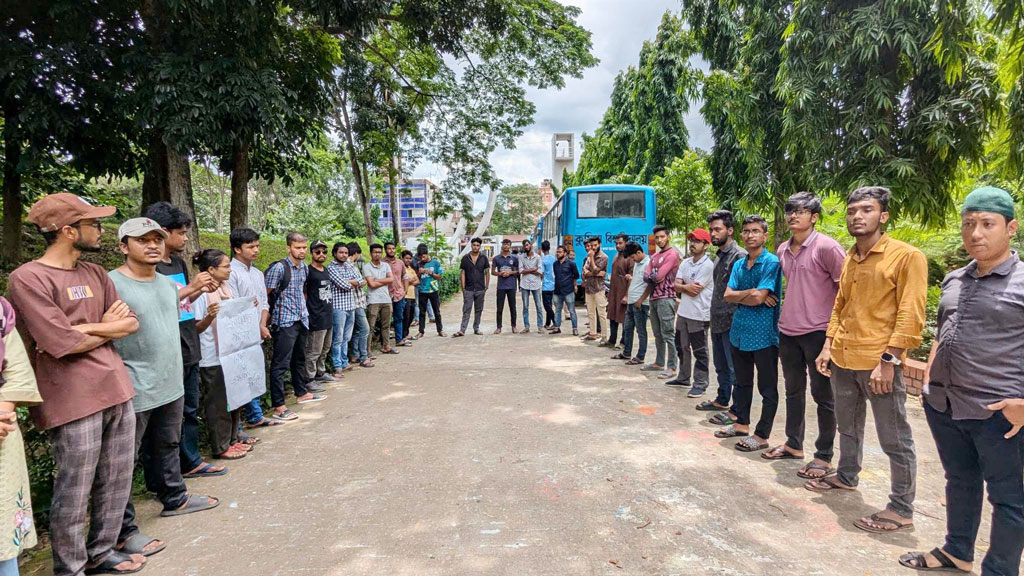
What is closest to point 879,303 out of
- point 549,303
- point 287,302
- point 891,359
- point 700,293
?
point 891,359

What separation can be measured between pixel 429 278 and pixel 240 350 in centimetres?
574

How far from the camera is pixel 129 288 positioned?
2.79 m

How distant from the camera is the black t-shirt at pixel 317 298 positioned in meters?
5.89

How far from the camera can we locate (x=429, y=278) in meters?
9.80

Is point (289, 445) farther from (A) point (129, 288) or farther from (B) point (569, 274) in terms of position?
(B) point (569, 274)

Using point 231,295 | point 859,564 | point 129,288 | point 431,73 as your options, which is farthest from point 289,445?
point 431,73

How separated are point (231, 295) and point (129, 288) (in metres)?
1.23

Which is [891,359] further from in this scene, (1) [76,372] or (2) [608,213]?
(2) [608,213]

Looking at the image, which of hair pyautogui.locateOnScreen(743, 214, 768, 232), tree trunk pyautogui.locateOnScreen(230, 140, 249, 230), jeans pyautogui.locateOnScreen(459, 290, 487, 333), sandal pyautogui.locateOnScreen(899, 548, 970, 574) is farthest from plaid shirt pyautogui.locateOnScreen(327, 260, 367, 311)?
sandal pyautogui.locateOnScreen(899, 548, 970, 574)

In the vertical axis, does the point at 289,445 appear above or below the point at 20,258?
below

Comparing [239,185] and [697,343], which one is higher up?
[239,185]

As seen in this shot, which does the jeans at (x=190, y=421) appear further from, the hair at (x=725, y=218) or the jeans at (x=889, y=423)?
the hair at (x=725, y=218)

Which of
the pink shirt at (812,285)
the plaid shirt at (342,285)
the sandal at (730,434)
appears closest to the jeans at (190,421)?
the plaid shirt at (342,285)

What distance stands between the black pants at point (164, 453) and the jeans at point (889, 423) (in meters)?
4.11
